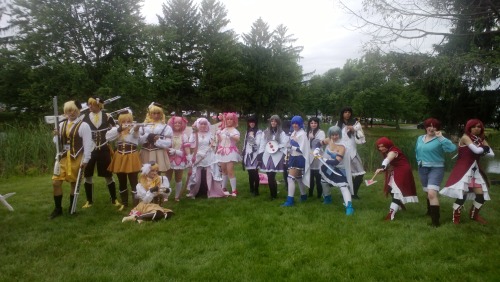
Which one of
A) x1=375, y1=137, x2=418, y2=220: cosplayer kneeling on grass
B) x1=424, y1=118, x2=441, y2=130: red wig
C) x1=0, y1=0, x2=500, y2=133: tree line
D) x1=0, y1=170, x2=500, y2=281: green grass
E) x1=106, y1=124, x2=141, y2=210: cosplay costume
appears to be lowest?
x1=0, y1=170, x2=500, y2=281: green grass

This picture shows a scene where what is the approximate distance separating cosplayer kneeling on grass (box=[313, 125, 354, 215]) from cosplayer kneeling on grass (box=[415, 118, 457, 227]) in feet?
4.34

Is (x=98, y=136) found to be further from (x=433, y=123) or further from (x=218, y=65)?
(x=218, y=65)

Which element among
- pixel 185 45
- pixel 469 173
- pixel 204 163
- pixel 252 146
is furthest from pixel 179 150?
pixel 185 45

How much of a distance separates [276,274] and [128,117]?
4.27 m

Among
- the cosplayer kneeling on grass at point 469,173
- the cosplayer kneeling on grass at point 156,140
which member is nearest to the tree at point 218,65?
the cosplayer kneeling on grass at point 156,140

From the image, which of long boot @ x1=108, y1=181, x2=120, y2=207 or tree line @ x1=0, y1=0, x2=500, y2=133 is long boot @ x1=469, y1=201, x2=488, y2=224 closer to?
tree line @ x1=0, y1=0, x2=500, y2=133

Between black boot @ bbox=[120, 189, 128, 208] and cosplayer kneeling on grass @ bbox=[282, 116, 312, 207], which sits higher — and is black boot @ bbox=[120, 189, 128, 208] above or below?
below

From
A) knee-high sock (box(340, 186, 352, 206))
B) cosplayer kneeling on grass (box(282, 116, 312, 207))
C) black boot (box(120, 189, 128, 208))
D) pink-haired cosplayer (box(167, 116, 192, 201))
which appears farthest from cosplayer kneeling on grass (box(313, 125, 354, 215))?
black boot (box(120, 189, 128, 208))

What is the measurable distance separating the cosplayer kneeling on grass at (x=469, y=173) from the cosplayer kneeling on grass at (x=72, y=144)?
6111 millimetres

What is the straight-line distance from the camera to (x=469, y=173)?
554cm

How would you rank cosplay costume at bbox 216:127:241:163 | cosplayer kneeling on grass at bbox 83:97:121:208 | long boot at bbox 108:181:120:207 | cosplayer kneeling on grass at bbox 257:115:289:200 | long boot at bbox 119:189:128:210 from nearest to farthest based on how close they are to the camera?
1. cosplayer kneeling on grass at bbox 83:97:121:208
2. long boot at bbox 119:189:128:210
3. long boot at bbox 108:181:120:207
4. cosplayer kneeling on grass at bbox 257:115:289:200
5. cosplay costume at bbox 216:127:241:163

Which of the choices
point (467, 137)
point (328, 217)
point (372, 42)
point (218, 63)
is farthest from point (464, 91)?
point (218, 63)

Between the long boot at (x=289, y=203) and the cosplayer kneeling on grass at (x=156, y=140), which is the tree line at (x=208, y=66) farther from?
the cosplayer kneeling on grass at (x=156, y=140)

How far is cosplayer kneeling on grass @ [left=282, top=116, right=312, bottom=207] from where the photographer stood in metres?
7.05
